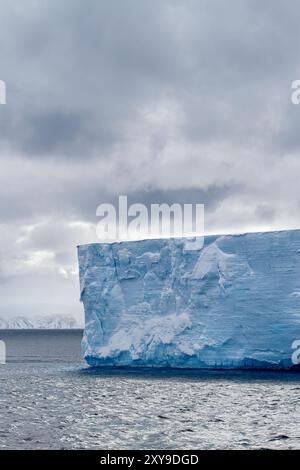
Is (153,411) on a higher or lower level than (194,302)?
lower

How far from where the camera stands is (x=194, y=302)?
3061cm

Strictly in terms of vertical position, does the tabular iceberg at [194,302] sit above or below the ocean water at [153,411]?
above

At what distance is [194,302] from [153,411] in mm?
10185

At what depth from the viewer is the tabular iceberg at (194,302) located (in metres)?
28.8

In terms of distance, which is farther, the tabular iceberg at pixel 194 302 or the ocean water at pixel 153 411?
the tabular iceberg at pixel 194 302

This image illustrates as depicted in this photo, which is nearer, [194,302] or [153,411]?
[153,411]

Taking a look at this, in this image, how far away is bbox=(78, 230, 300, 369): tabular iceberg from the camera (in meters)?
28.8

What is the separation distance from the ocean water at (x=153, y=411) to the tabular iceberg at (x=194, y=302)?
3.54ft

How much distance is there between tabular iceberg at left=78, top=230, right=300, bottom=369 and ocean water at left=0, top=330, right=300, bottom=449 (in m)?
1.08

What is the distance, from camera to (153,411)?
2089 centimetres

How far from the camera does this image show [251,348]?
29250 mm
